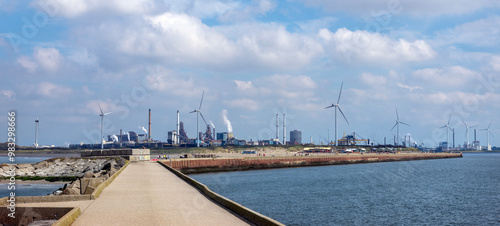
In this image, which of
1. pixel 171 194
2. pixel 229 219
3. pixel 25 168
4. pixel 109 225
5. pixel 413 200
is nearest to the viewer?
pixel 109 225

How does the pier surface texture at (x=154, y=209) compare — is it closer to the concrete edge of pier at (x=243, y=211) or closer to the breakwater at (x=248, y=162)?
the concrete edge of pier at (x=243, y=211)

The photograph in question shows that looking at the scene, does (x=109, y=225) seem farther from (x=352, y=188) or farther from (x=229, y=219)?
(x=352, y=188)

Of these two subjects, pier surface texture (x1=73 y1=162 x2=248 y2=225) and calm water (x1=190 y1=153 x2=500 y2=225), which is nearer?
pier surface texture (x1=73 y1=162 x2=248 y2=225)

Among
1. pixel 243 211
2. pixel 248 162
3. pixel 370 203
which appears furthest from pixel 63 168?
pixel 243 211

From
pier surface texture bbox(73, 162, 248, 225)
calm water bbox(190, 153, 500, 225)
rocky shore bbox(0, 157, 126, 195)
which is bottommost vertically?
calm water bbox(190, 153, 500, 225)

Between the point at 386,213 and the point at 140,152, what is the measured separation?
61.2 metres

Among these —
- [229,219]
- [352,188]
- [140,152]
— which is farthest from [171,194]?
[140,152]

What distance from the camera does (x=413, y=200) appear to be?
52625 millimetres

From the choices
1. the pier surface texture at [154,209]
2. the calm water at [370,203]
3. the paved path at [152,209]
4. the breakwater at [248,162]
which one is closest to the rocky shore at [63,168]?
the breakwater at [248,162]

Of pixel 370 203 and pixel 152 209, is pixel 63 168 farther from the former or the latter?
pixel 152 209

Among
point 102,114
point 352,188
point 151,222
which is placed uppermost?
point 102,114

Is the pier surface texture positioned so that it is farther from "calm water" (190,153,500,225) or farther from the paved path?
"calm water" (190,153,500,225)

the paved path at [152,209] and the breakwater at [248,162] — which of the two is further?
the breakwater at [248,162]

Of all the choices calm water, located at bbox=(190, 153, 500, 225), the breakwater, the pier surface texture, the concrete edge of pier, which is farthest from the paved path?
the breakwater
